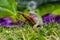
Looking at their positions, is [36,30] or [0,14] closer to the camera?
[36,30]

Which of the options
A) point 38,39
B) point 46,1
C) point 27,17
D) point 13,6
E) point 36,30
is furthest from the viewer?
point 46,1

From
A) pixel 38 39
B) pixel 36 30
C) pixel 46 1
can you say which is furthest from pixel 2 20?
pixel 46 1

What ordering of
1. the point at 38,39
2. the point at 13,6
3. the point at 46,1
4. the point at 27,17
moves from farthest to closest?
the point at 46,1 < the point at 13,6 < the point at 27,17 < the point at 38,39

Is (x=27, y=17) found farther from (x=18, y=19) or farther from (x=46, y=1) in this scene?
(x=46, y=1)

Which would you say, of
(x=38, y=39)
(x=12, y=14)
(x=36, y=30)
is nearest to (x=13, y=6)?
(x=12, y=14)

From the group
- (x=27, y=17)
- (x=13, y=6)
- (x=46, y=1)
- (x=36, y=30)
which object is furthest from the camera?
(x=46, y=1)

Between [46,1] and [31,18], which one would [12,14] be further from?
[46,1]

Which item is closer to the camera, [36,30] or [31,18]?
[36,30]

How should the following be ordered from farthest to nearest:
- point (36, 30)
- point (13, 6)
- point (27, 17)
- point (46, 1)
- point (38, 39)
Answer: point (46, 1) → point (13, 6) → point (27, 17) → point (36, 30) → point (38, 39)
